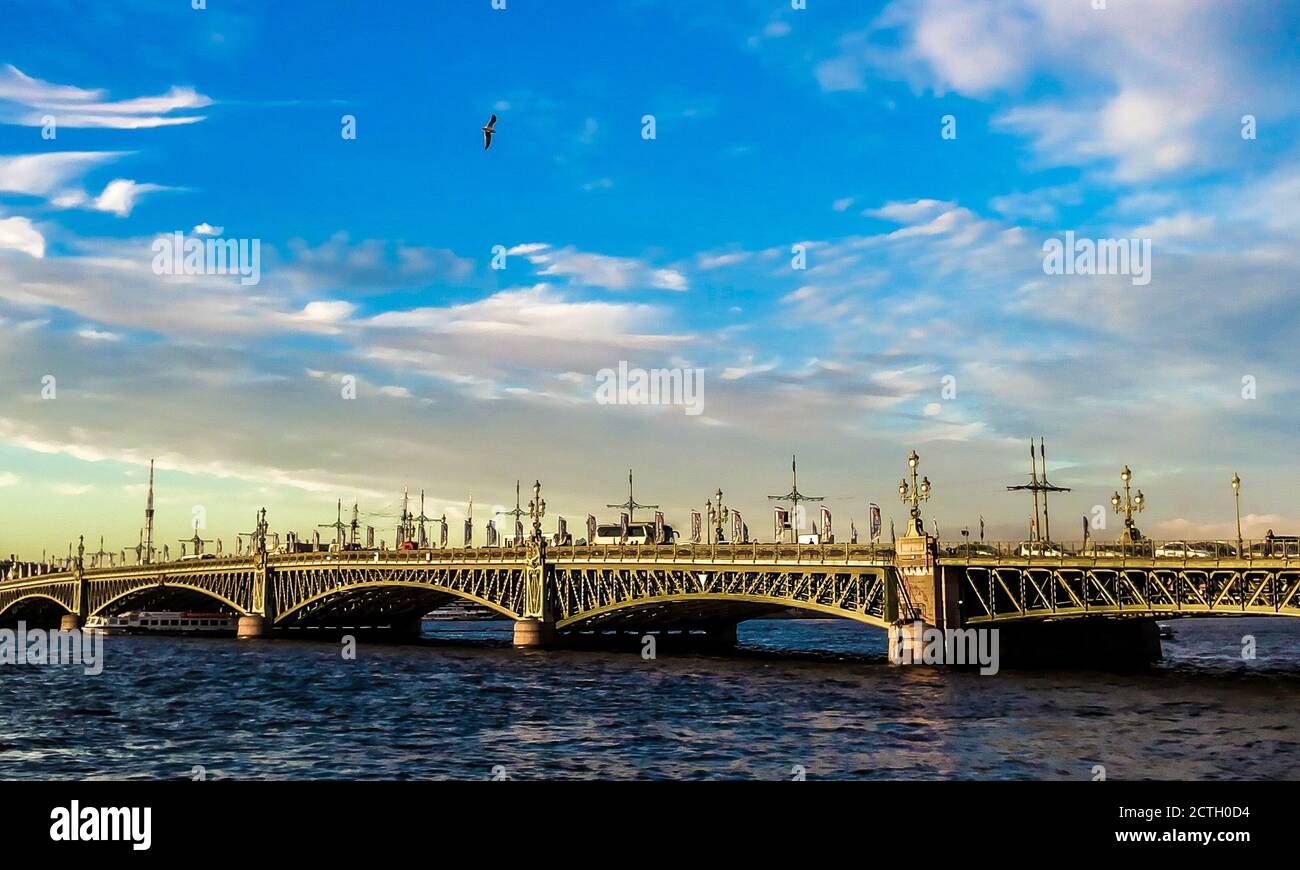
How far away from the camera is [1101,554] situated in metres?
81.8

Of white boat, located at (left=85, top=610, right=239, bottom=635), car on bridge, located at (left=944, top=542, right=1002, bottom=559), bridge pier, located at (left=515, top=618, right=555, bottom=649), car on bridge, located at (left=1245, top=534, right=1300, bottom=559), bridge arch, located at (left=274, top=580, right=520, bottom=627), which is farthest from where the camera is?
white boat, located at (left=85, top=610, right=239, bottom=635)

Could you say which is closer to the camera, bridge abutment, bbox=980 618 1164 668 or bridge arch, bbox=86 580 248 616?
bridge abutment, bbox=980 618 1164 668

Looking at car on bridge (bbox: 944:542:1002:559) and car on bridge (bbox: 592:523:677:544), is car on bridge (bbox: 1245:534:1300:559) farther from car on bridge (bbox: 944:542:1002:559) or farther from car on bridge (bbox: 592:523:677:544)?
car on bridge (bbox: 592:523:677:544)

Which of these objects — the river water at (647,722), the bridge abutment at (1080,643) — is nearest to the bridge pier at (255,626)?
the river water at (647,722)

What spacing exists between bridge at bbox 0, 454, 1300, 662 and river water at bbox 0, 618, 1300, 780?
18.9ft

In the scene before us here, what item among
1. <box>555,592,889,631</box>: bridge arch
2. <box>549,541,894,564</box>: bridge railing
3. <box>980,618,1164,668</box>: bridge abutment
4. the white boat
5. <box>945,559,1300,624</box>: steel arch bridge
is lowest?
the white boat

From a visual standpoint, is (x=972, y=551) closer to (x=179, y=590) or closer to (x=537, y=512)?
(x=537, y=512)

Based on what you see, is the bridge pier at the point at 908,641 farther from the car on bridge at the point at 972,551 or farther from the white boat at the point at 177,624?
the white boat at the point at 177,624

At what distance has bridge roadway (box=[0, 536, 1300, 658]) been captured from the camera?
78938 millimetres

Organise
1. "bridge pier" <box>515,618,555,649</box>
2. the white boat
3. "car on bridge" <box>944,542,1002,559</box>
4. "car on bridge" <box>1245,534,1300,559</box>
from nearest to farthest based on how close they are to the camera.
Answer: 1. "car on bridge" <box>1245,534,1300,559</box>
2. "car on bridge" <box>944,542,1002,559</box>
3. "bridge pier" <box>515,618,555,649</box>
4. the white boat

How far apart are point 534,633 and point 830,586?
3556cm

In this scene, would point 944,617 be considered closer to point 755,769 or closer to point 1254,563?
point 1254,563

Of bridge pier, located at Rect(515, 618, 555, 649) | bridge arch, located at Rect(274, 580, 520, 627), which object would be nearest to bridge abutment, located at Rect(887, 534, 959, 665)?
bridge pier, located at Rect(515, 618, 555, 649)
